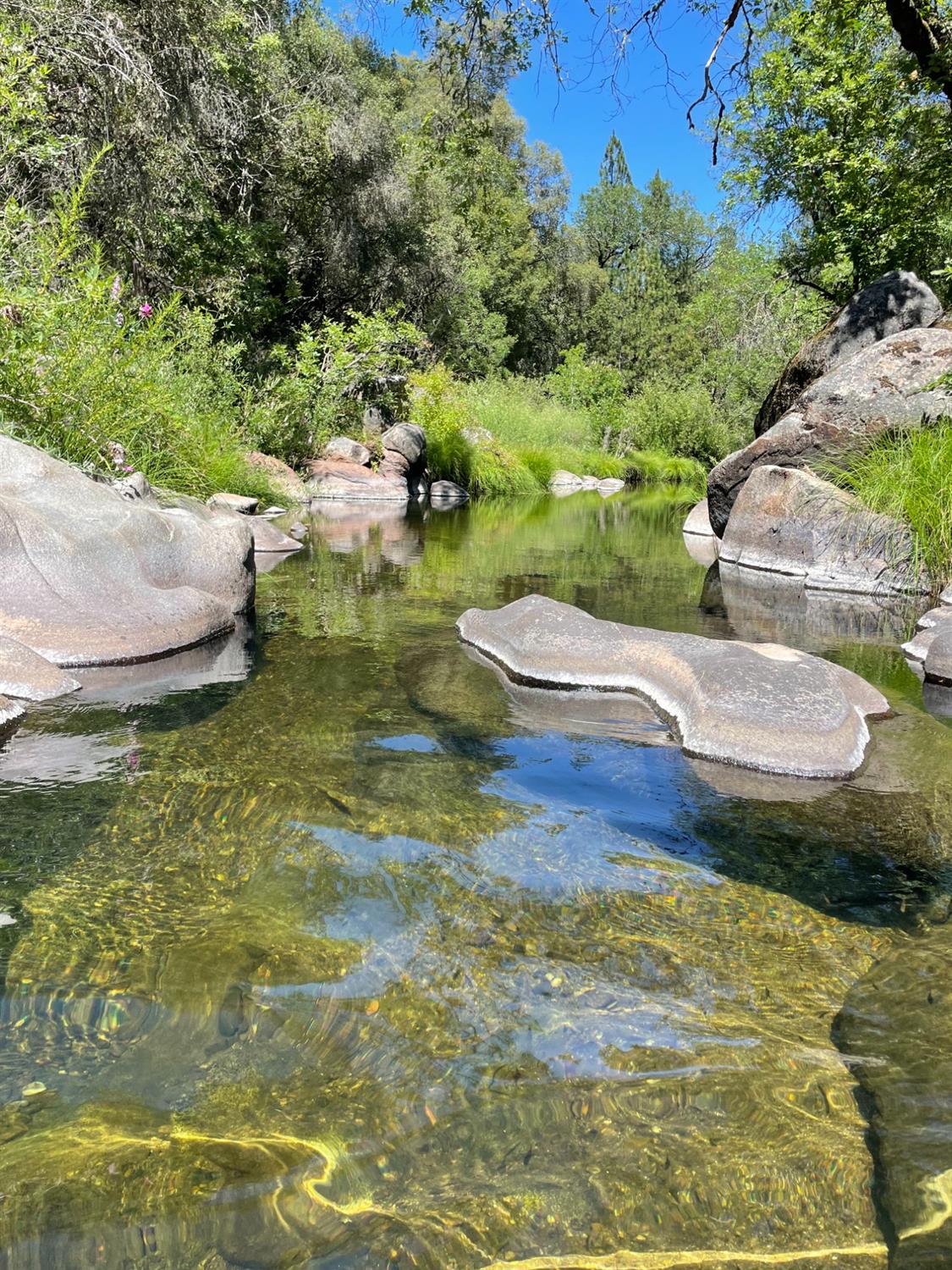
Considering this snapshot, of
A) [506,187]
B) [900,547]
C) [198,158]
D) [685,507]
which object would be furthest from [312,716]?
[506,187]

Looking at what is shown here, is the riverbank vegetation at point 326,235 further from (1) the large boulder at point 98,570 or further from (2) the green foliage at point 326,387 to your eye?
(1) the large boulder at point 98,570

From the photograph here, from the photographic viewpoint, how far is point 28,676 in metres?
4.45

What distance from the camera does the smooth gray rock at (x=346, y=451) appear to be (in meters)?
18.7

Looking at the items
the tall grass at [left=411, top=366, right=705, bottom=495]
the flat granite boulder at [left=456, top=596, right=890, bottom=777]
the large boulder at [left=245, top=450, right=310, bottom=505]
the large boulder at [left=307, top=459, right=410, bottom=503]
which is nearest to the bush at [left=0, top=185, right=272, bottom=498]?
the flat granite boulder at [left=456, top=596, right=890, bottom=777]

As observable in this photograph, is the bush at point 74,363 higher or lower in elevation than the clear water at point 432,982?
higher

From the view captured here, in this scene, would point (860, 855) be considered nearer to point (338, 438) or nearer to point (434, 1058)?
point (434, 1058)

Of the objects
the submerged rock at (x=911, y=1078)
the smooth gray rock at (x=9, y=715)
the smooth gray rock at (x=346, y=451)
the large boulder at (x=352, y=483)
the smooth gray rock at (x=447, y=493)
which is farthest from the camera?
the smooth gray rock at (x=447, y=493)

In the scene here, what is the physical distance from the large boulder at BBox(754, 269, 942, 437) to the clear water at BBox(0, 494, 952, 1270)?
29.9ft

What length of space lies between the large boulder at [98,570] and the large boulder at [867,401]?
758 cm

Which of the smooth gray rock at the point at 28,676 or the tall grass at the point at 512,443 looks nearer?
the smooth gray rock at the point at 28,676

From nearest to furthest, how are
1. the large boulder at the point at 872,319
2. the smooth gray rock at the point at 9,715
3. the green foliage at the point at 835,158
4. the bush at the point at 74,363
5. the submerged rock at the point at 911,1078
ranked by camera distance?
the submerged rock at the point at 911,1078 < the smooth gray rock at the point at 9,715 < the bush at the point at 74,363 < the large boulder at the point at 872,319 < the green foliage at the point at 835,158

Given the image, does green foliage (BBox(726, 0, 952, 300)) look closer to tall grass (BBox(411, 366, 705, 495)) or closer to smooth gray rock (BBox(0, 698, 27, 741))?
tall grass (BBox(411, 366, 705, 495))

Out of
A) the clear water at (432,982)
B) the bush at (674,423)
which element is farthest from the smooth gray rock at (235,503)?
the bush at (674,423)

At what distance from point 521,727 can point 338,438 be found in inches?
614
